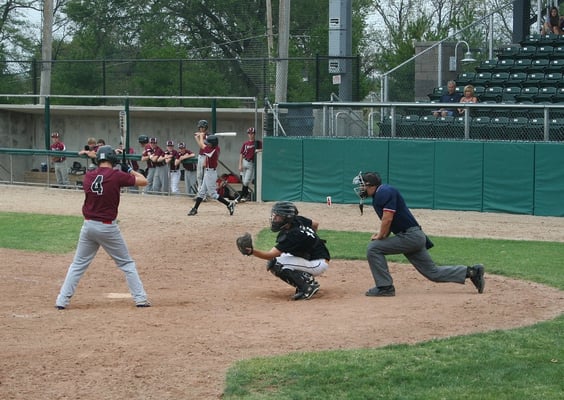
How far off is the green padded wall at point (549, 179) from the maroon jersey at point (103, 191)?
12106mm

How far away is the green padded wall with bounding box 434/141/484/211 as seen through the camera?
2175cm

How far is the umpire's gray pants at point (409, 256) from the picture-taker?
11.6m

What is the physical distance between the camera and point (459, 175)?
21953 millimetres

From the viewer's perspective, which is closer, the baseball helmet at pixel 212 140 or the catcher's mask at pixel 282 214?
the catcher's mask at pixel 282 214

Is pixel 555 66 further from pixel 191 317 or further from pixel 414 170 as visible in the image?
pixel 191 317

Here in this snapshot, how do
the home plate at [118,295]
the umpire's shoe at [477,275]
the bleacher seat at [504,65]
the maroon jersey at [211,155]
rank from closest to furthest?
the umpire's shoe at [477,275] → the home plate at [118,295] → the maroon jersey at [211,155] → the bleacher seat at [504,65]

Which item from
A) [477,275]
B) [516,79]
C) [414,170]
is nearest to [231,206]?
[414,170]

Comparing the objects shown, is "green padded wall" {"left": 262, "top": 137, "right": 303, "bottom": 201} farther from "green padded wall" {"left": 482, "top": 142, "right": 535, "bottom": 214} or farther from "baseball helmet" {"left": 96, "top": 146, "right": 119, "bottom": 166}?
"baseball helmet" {"left": 96, "top": 146, "right": 119, "bottom": 166}

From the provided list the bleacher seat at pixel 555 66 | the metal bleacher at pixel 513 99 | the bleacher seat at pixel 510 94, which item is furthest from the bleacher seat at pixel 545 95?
the bleacher seat at pixel 555 66

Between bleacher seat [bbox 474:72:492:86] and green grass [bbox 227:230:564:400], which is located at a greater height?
bleacher seat [bbox 474:72:492:86]

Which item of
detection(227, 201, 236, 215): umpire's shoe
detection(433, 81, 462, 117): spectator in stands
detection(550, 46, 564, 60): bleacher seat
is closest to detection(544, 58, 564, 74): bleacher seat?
detection(550, 46, 564, 60): bleacher seat

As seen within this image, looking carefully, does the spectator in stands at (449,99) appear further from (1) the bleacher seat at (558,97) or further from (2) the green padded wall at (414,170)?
(1) the bleacher seat at (558,97)

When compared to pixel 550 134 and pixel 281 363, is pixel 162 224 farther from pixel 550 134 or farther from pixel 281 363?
pixel 281 363

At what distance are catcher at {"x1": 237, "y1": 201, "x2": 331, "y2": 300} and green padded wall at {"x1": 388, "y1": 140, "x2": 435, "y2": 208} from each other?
10597mm
